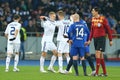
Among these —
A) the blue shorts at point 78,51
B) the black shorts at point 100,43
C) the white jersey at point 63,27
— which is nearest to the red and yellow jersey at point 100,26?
the black shorts at point 100,43

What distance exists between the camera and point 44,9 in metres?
35.0

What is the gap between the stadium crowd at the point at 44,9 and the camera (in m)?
33.7

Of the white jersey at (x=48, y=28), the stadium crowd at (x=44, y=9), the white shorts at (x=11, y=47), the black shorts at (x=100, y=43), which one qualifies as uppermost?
the stadium crowd at (x=44, y=9)

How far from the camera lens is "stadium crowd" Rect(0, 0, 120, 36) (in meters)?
33.7

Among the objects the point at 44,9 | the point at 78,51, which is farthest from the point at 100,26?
the point at 44,9

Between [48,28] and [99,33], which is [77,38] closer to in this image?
[99,33]

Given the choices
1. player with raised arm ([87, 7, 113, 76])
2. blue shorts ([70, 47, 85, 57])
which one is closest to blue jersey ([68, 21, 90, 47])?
blue shorts ([70, 47, 85, 57])

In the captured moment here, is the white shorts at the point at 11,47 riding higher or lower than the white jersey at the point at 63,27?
lower

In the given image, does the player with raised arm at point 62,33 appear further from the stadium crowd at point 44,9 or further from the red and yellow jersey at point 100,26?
the stadium crowd at point 44,9

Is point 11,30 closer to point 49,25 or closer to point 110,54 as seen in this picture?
point 49,25

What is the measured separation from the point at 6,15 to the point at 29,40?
2.43m

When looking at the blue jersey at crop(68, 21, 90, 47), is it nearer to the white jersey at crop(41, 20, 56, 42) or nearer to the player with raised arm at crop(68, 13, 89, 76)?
the player with raised arm at crop(68, 13, 89, 76)

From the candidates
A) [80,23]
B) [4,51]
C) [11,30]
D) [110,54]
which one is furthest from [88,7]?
[80,23]

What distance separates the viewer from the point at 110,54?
109 feet
